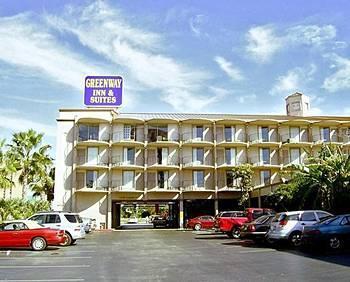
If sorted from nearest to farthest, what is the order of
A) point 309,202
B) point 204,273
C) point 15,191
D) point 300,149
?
point 204,273 < point 309,202 < point 15,191 < point 300,149

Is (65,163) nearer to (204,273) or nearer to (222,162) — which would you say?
(222,162)

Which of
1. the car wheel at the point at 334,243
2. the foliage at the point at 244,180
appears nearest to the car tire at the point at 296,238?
the car wheel at the point at 334,243

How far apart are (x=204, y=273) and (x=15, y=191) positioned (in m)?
38.3

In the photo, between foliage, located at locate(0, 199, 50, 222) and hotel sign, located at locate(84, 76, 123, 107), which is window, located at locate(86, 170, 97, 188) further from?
foliage, located at locate(0, 199, 50, 222)

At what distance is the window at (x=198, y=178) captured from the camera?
1850 inches

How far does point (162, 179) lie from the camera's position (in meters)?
46.9

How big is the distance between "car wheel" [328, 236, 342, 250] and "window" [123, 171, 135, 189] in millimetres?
31112

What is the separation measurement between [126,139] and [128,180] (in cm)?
450

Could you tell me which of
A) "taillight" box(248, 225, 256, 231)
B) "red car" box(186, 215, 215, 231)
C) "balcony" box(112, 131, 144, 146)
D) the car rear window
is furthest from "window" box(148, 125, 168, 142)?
"taillight" box(248, 225, 256, 231)

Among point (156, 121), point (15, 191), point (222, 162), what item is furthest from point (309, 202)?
point (15, 191)

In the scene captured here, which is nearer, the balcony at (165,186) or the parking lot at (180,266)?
the parking lot at (180,266)

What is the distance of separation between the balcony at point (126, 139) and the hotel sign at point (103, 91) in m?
3.63

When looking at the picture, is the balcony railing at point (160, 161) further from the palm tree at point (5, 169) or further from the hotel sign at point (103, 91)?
the palm tree at point (5, 169)

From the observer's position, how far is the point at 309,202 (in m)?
29.1
